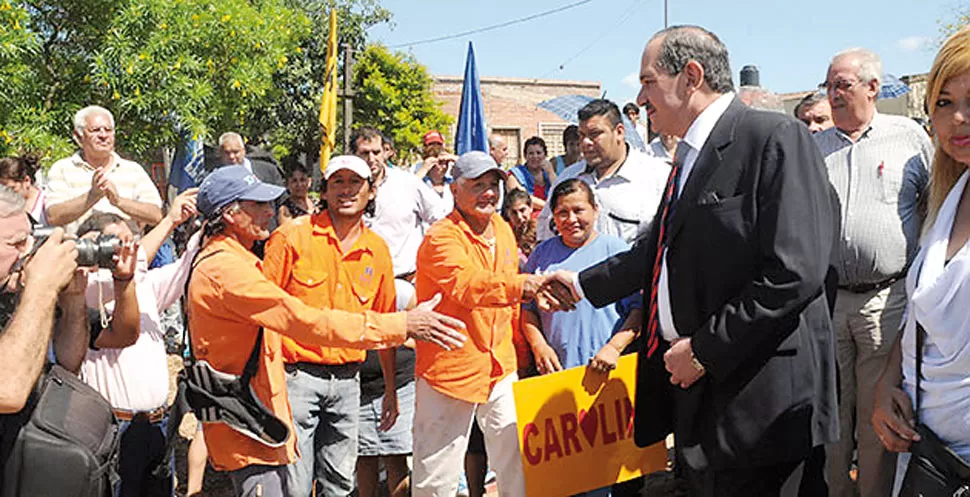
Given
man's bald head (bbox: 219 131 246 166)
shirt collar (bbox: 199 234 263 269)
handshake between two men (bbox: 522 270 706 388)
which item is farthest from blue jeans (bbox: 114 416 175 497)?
man's bald head (bbox: 219 131 246 166)

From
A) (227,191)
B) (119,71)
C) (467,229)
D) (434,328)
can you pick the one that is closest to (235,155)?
(119,71)

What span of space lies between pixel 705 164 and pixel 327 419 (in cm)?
239

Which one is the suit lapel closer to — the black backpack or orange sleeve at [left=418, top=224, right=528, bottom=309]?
orange sleeve at [left=418, top=224, right=528, bottom=309]

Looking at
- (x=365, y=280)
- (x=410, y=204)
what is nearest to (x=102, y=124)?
(x=410, y=204)

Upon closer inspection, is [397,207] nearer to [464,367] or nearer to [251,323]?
[464,367]

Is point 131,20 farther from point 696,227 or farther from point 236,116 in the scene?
point 696,227

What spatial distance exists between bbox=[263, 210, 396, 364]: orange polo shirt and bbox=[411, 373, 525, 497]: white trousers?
1.59ft

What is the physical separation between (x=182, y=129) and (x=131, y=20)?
4.23 ft

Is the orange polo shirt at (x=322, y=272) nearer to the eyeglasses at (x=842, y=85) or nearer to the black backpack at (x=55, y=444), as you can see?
the black backpack at (x=55, y=444)

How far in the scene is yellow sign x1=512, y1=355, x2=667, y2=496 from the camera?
13.2 feet

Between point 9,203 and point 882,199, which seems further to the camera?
point 882,199

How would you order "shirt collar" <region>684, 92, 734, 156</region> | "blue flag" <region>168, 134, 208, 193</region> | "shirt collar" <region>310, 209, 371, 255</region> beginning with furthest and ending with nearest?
"blue flag" <region>168, 134, 208, 193</region> < "shirt collar" <region>310, 209, 371, 255</region> < "shirt collar" <region>684, 92, 734, 156</region>

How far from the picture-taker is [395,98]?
80.6 feet

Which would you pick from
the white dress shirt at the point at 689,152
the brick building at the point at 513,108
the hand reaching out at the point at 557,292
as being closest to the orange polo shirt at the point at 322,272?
the hand reaching out at the point at 557,292
